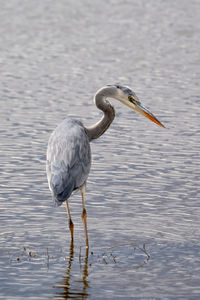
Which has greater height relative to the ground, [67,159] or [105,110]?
[105,110]

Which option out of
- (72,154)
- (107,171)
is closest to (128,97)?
(72,154)

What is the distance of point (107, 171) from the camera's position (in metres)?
11.0

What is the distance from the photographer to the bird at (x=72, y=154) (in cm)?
807

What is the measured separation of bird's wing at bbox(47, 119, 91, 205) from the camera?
8.03 m

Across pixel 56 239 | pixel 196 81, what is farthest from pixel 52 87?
pixel 56 239

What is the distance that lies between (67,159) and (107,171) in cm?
262

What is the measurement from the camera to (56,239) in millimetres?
8555

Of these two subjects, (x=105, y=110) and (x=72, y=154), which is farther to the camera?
(x=105, y=110)

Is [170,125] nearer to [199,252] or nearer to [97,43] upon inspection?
[199,252]

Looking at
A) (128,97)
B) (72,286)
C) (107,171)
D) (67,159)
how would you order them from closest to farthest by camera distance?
(72,286) < (67,159) < (128,97) < (107,171)

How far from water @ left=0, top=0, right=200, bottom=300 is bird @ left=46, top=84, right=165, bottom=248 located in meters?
0.54

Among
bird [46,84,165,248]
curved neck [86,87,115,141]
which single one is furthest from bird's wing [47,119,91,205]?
curved neck [86,87,115,141]

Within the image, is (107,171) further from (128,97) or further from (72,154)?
(72,154)

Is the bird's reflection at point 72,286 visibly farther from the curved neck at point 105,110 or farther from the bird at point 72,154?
the curved neck at point 105,110
